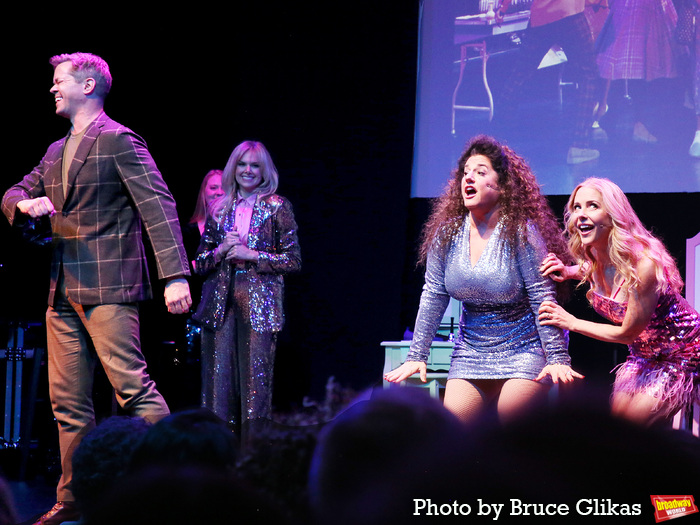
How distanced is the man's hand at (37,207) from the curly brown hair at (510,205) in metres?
1.38

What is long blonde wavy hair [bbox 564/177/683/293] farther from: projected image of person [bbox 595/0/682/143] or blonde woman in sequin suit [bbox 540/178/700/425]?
projected image of person [bbox 595/0/682/143]

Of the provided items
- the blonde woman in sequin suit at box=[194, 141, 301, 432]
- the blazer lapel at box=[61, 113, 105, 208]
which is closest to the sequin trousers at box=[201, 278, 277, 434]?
the blonde woman in sequin suit at box=[194, 141, 301, 432]

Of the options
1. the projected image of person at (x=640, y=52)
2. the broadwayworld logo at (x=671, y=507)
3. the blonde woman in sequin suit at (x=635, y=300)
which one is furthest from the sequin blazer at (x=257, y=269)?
the broadwayworld logo at (x=671, y=507)

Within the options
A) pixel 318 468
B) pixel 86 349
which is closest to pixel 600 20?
pixel 86 349

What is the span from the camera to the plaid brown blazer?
2.67 m

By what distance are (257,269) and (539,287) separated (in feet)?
5.85

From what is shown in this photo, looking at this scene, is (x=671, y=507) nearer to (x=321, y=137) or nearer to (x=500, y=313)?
(x=500, y=313)

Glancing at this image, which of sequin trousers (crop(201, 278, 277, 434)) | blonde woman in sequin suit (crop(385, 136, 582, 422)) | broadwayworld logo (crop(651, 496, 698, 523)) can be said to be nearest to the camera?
broadwayworld logo (crop(651, 496, 698, 523))

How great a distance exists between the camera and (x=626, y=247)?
8.78 ft

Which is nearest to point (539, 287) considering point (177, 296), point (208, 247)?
point (177, 296)

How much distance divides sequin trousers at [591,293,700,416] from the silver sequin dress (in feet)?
1.37

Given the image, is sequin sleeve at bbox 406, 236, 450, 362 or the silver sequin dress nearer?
the silver sequin dress

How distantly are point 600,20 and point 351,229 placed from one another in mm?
2344

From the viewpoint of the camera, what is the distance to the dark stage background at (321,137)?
18.0 feet
